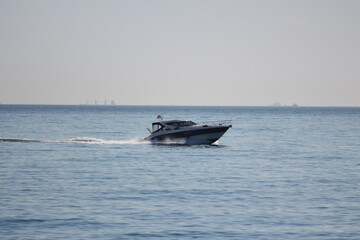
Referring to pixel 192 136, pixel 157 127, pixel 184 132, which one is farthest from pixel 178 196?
pixel 157 127

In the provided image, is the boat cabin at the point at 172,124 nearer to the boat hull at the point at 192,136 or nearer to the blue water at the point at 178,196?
the boat hull at the point at 192,136

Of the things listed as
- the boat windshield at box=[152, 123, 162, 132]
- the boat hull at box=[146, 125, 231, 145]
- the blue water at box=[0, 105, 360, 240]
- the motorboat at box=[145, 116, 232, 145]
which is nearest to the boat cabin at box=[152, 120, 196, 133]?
the motorboat at box=[145, 116, 232, 145]

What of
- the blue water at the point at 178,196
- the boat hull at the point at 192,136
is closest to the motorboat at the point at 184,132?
the boat hull at the point at 192,136

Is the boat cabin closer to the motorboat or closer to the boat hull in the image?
the motorboat

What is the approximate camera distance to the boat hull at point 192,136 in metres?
56.0

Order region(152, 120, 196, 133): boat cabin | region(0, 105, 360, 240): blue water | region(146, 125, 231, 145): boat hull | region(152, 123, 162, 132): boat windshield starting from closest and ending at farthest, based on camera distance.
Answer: region(0, 105, 360, 240): blue water
region(152, 120, 196, 133): boat cabin
region(146, 125, 231, 145): boat hull
region(152, 123, 162, 132): boat windshield

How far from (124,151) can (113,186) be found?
22588mm

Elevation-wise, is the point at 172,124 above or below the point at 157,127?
above

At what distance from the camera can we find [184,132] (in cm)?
5600

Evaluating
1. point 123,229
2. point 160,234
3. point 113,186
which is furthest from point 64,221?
point 113,186

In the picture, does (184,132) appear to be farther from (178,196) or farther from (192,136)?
(178,196)

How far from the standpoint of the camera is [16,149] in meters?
51.5

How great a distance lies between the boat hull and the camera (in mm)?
56031

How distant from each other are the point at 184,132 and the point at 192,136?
102 cm
